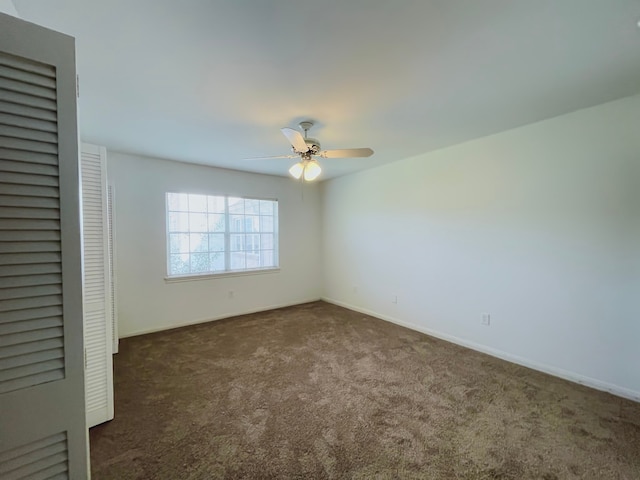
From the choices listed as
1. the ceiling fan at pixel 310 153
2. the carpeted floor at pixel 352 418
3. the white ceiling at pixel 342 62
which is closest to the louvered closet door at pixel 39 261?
the white ceiling at pixel 342 62

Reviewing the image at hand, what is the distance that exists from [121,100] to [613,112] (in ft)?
13.5

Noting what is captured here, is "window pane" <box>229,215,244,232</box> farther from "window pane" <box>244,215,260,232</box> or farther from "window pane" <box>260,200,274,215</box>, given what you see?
"window pane" <box>260,200,274,215</box>

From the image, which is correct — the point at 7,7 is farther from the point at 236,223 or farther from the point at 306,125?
the point at 236,223

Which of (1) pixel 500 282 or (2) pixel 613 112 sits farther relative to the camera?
(1) pixel 500 282

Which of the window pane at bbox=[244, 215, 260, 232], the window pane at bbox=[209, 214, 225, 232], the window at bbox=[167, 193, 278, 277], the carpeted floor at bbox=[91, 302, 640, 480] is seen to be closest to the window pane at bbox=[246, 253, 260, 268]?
the window at bbox=[167, 193, 278, 277]

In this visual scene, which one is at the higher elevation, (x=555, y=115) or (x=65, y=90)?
(x=555, y=115)

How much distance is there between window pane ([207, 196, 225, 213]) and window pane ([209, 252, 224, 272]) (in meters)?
0.70

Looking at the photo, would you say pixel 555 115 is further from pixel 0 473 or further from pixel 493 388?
pixel 0 473

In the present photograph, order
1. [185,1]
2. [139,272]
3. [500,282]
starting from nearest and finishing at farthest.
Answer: [185,1], [500,282], [139,272]

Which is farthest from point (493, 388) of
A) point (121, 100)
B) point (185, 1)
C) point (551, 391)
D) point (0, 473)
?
point (121, 100)

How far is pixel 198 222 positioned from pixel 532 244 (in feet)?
14.3

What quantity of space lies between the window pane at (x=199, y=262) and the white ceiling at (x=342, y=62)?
1980 mm

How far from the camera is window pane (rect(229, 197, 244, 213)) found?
457 centimetres

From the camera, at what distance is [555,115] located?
8.51 feet
